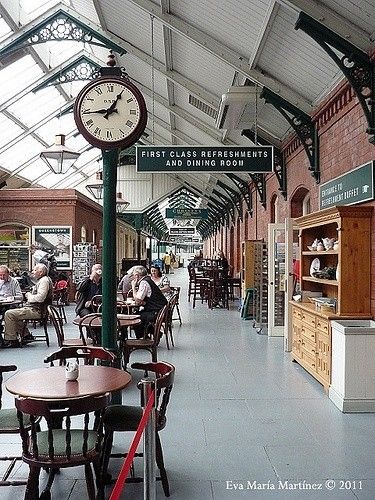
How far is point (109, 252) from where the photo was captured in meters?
4.24

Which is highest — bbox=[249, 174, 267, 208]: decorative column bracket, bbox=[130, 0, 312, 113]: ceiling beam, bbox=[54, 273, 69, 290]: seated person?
bbox=[130, 0, 312, 113]: ceiling beam

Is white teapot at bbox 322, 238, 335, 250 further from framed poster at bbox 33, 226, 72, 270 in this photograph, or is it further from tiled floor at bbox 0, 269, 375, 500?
framed poster at bbox 33, 226, 72, 270

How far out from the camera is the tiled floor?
3.29 metres

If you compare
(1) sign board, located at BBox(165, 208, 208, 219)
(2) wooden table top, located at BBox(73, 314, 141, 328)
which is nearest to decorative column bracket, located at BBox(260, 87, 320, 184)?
(2) wooden table top, located at BBox(73, 314, 141, 328)

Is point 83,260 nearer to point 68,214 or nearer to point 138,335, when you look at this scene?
point 68,214

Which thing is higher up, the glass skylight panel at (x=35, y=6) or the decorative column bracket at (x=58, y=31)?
the glass skylight panel at (x=35, y=6)

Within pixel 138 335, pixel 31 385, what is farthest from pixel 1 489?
pixel 138 335

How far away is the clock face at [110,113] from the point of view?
4.13 m

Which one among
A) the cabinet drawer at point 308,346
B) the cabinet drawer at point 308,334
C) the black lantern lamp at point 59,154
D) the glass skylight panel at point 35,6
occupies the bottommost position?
the cabinet drawer at point 308,346

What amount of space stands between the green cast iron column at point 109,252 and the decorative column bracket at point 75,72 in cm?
803

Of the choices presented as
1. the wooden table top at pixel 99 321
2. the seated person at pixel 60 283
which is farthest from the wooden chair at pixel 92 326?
the seated person at pixel 60 283

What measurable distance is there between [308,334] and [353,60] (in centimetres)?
302

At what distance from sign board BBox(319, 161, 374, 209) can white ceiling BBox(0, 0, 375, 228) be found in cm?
113

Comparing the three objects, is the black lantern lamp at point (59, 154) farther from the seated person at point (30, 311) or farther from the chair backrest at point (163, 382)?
the chair backrest at point (163, 382)
